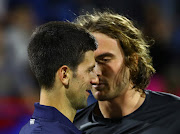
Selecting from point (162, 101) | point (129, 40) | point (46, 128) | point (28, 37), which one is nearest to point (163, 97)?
point (162, 101)

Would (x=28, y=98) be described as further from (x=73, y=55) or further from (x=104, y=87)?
(x=73, y=55)

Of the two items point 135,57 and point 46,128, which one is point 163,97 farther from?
point 46,128

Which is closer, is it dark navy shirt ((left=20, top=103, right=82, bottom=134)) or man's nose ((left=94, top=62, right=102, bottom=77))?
dark navy shirt ((left=20, top=103, right=82, bottom=134))

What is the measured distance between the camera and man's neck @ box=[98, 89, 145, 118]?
→ 7.66 ft

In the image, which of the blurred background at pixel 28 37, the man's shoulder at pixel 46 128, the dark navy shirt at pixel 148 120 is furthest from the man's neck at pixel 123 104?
the blurred background at pixel 28 37

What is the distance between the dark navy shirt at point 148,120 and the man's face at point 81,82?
0.52 metres

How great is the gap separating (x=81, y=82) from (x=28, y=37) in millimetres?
2795

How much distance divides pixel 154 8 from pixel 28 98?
2.32 meters

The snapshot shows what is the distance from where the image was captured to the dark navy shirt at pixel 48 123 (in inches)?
63.1

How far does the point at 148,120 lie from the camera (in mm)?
2184

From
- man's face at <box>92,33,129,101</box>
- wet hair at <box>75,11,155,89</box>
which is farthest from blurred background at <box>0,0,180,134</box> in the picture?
man's face at <box>92,33,129,101</box>

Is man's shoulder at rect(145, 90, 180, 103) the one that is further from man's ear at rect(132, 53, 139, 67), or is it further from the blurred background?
the blurred background

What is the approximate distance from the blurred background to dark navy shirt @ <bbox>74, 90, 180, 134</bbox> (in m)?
1.47

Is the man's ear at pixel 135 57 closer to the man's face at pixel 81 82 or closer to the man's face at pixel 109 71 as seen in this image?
the man's face at pixel 109 71
